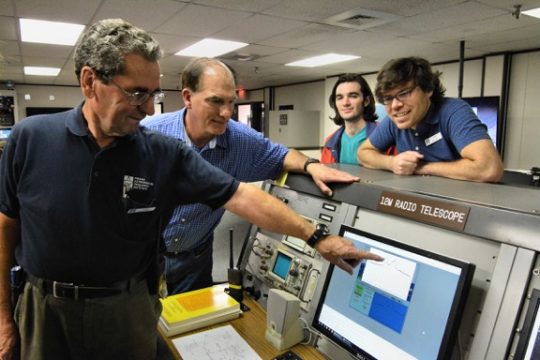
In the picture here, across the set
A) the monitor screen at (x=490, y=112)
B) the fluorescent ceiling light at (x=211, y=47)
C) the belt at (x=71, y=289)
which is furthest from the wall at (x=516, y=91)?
the belt at (x=71, y=289)

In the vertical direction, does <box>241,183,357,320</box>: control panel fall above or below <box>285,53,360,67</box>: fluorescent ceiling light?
below

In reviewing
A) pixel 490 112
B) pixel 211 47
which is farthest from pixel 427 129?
pixel 490 112

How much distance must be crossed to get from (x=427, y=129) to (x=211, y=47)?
432 centimetres

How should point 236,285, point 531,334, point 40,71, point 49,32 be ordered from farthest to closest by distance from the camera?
point 40,71 < point 49,32 < point 236,285 < point 531,334

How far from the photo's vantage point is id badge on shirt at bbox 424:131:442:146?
1.53 metres

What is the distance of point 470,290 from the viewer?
2.85 ft

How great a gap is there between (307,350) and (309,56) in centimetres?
546

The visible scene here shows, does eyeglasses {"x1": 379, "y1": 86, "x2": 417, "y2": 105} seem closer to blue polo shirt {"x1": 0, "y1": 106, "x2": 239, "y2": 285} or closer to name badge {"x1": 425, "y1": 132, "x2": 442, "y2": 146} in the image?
name badge {"x1": 425, "y1": 132, "x2": 442, "y2": 146}

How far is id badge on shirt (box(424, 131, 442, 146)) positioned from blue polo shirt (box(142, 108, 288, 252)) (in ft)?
1.87

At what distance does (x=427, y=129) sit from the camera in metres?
1.56

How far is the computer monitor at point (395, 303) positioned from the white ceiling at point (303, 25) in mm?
2814

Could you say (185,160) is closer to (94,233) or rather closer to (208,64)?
(94,233)

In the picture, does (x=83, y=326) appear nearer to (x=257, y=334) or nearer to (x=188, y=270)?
(x=257, y=334)

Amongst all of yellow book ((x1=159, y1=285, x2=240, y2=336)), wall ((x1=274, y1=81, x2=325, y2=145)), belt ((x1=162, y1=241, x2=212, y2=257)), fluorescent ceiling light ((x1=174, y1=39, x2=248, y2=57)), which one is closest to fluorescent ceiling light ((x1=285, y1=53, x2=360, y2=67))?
fluorescent ceiling light ((x1=174, y1=39, x2=248, y2=57))
